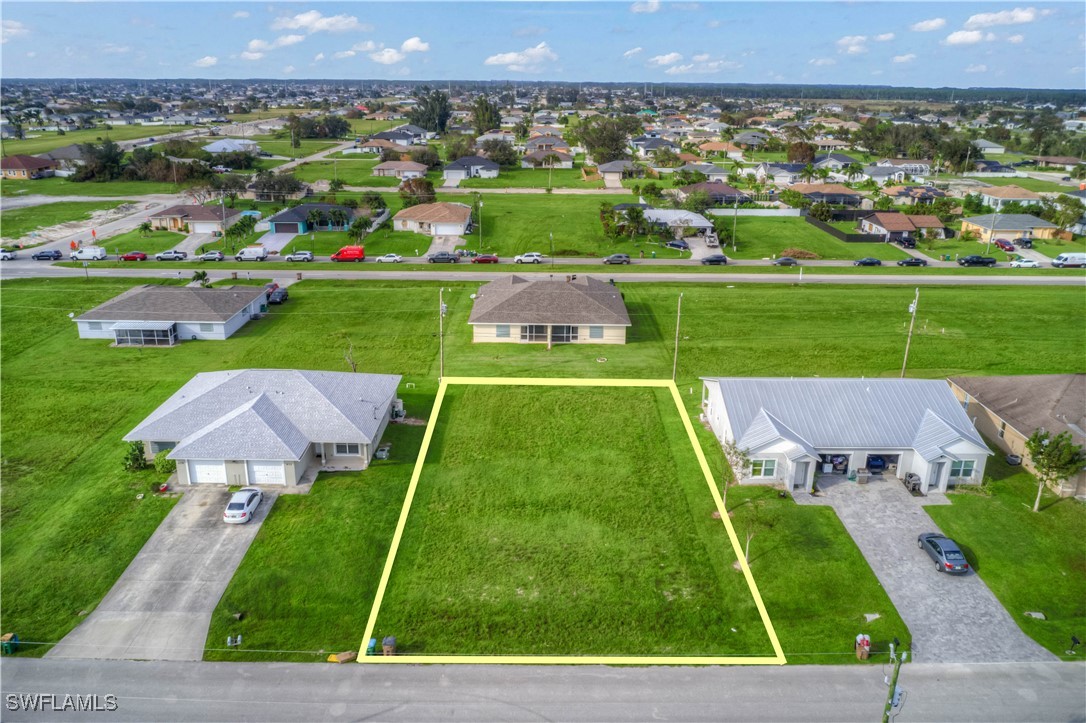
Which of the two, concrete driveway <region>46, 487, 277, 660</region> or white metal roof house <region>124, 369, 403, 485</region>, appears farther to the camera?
white metal roof house <region>124, 369, 403, 485</region>

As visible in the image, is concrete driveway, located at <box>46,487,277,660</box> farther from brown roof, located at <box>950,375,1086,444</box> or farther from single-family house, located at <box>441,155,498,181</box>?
single-family house, located at <box>441,155,498,181</box>

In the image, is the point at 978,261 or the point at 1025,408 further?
the point at 978,261

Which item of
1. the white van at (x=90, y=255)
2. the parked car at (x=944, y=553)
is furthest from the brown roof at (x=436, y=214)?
the parked car at (x=944, y=553)

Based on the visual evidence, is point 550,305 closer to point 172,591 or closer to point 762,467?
A: point 762,467

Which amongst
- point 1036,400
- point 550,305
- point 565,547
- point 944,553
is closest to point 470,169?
point 550,305

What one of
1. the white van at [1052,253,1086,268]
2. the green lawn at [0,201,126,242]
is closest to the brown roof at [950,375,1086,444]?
the white van at [1052,253,1086,268]

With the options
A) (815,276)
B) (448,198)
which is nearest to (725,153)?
(448,198)
